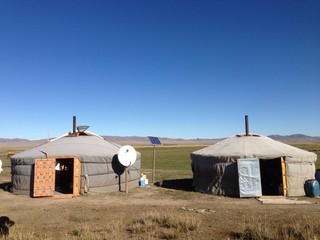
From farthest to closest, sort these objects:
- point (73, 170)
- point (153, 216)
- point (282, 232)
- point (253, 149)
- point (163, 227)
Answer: point (73, 170) < point (253, 149) < point (153, 216) < point (163, 227) < point (282, 232)

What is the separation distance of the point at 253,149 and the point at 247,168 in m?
1.13

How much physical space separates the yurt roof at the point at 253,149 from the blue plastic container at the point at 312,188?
1202 mm

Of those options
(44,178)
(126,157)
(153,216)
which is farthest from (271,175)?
(44,178)

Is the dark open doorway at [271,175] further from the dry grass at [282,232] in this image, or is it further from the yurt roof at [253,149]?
the dry grass at [282,232]

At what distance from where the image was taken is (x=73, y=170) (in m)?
15.1

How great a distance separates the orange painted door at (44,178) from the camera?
1470 centimetres

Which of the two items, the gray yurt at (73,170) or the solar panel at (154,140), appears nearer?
the gray yurt at (73,170)

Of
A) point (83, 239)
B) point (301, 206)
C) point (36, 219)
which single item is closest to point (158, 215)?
point (83, 239)

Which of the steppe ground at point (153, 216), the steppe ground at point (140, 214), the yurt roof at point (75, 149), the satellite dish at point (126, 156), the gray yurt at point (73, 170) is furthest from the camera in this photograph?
the satellite dish at point (126, 156)

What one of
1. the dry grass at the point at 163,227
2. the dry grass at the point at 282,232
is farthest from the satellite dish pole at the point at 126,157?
the dry grass at the point at 282,232

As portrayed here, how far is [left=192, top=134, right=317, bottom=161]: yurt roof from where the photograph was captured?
570 inches

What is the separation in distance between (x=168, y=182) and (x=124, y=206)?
282 inches

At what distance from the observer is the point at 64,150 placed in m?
15.8

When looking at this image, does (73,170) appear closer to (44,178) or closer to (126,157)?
(44,178)
